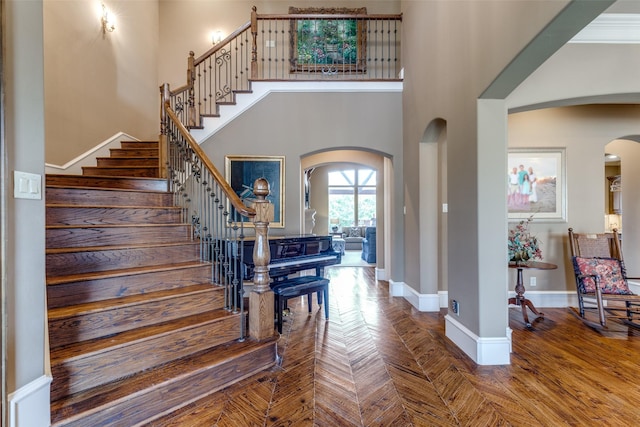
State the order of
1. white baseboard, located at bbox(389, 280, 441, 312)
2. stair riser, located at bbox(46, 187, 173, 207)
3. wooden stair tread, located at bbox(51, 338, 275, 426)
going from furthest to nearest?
1. white baseboard, located at bbox(389, 280, 441, 312)
2. stair riser, located at bbox(46, 187, 173, 207)
3. wooden stair tread, located at bbox(51, 338, 275, 426)

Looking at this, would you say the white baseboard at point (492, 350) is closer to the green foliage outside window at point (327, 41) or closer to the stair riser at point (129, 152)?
the stair riser at point (129, 152)

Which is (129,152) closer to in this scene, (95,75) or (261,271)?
(95,75)

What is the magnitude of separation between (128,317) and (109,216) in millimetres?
1131

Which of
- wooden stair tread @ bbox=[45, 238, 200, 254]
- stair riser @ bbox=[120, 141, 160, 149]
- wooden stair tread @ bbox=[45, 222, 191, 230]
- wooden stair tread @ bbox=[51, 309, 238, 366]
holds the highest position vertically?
stair riser @ bbox=[120, 141, 160, 149]

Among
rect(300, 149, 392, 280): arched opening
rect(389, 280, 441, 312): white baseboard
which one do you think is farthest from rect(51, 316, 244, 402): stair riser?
rect(300, 149, 392, 280): arched opening

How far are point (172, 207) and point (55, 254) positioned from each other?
1104 millimetres

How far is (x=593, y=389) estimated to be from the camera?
6.85 feet

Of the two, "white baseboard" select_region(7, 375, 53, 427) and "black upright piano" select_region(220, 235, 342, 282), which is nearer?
"white baseboard" select_region(7, 375, 53, 427)

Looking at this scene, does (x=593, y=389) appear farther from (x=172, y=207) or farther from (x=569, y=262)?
(x=172, y=207)

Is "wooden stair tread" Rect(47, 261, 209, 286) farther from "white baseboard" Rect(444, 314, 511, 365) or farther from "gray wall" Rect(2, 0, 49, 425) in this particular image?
"white baseboard" Rect(444, 314, 511, 365)

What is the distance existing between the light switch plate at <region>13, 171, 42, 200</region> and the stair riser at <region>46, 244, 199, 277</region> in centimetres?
102

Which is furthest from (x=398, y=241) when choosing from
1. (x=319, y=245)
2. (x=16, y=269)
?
(x=16, y=269)

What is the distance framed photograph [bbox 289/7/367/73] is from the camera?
221 inches

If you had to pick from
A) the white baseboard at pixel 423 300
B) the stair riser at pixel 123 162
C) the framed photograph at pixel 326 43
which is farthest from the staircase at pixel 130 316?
the framed photograph at pixel 326 43
